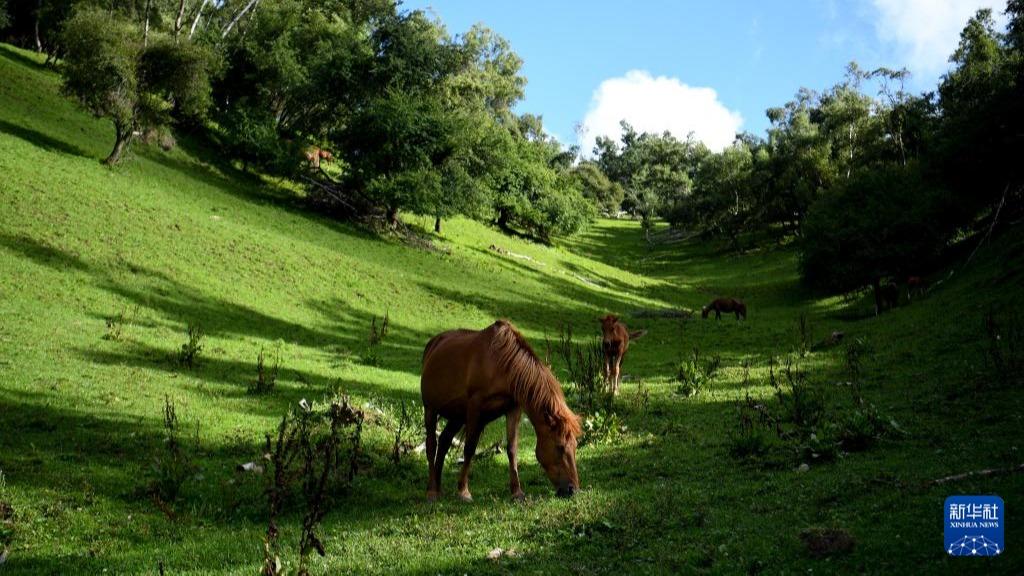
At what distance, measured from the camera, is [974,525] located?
6.59 meters

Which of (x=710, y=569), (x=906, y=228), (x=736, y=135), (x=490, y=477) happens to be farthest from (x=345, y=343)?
(x=736, y=135)

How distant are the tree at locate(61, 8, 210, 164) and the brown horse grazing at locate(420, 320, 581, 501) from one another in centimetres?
3539

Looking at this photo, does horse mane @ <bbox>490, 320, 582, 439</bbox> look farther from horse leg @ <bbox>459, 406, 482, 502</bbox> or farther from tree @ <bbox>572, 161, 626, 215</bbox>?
tree @ <bbox>572, 161, 626, 215</bbox>

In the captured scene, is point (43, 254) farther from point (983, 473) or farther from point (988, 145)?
point (988, 145)

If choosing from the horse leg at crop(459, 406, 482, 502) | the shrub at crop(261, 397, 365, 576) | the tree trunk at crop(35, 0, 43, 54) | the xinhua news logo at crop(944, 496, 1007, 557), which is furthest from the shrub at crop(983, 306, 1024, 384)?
the tree trunk at crop(35, 0, 43, 54)

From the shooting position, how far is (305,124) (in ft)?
194

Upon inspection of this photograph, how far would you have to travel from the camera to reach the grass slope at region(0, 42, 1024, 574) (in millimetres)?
8023

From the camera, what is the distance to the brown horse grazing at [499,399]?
980 cm

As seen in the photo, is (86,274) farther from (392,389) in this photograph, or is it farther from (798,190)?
(798,190)

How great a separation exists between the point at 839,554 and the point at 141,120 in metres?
43.0

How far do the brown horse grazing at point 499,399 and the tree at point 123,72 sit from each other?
35395 millimetres

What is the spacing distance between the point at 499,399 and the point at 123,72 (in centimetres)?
3702

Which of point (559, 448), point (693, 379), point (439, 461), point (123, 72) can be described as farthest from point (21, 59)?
point (559, 448)

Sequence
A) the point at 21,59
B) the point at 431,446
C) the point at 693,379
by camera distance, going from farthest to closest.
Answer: the point at 21,59
the point at 693,379
the point at 431,446
